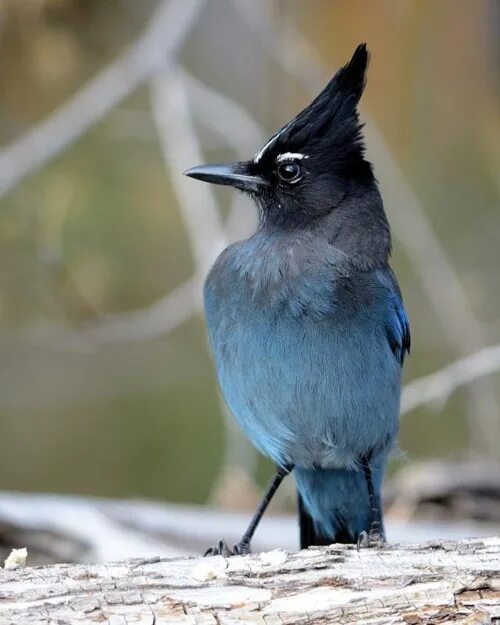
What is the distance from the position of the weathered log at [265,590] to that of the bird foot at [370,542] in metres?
0.13

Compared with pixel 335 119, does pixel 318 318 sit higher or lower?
lower

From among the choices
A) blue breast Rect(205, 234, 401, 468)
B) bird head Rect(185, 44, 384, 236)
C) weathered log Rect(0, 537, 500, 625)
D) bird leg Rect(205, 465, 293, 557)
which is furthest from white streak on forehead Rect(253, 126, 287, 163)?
weathered log Rect(0, 537, 500, 625)

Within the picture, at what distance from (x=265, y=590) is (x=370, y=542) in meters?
0.47

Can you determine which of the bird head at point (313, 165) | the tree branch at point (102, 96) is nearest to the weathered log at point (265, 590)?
the bird head at point (313, 165)

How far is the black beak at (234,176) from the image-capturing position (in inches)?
129

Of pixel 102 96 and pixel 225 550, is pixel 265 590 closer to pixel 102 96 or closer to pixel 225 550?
pixel 225 550

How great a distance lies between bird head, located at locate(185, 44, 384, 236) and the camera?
10.6 ft

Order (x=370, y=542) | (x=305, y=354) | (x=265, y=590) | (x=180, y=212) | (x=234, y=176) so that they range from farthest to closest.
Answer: (x=180, y=212) → (x=234, y=176) → (x=305, y=354) → (x=370, y=542) → (x=265, y=590)

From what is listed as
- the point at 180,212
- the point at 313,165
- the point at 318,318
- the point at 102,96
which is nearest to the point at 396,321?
the point at 318,318

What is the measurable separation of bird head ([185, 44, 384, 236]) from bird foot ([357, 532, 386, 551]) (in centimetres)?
94

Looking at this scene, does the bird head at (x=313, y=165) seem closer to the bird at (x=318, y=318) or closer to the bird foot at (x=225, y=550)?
the bird at (x=318, y=318)

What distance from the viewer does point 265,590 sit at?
2.49m

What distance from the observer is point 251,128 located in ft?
15.9

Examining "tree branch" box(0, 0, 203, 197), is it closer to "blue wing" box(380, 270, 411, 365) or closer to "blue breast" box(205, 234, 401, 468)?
"blue breast" box(205, 234, 401, 468)
